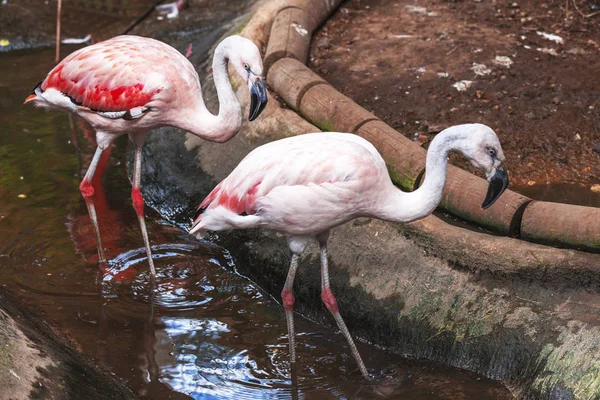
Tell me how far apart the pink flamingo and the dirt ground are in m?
1.61

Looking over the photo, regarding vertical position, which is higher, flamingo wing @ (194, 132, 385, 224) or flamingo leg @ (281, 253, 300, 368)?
flamingo wing @ (194, 132, 385, 224)

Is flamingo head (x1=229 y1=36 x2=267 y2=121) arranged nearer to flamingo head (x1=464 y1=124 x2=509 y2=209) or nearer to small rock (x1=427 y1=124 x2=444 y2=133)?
flamingo head (x1=464 y1=124 x2=509 y2=209)

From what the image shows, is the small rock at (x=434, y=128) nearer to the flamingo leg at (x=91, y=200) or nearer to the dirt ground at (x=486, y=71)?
the dirt ground at (x=486, y=71)

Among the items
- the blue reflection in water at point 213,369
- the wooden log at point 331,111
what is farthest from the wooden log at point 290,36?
the blue reflection in water at point 213,369

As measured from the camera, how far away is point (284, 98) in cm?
625

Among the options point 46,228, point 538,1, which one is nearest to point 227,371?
point 46,228

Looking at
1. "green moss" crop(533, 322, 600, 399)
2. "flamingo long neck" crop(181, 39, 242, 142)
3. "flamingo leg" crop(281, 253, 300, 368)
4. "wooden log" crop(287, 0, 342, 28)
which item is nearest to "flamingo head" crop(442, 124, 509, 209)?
"green moss" crop(533, 322, 600, 399)

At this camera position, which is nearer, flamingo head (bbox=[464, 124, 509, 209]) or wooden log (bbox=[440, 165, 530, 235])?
flamingo head (bbox=[464, 124, 509, 209])

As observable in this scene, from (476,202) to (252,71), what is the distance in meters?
1.54

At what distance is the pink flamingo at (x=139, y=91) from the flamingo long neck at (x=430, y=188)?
3.96 feet

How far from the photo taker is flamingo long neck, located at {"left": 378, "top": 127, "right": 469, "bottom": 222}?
3.98m

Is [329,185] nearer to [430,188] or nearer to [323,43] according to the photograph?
[430,188]

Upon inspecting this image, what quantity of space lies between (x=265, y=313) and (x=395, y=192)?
1423mm

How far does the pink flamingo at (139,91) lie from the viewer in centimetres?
516
